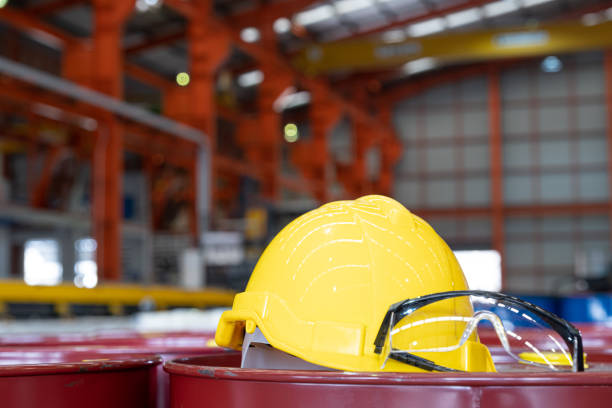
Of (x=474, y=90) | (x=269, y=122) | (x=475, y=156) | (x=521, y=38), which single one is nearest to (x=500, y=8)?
(x=521, y=38)

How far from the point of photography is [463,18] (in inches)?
882

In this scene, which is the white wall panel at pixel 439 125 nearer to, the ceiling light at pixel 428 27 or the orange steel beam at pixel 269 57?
the orange steel beam at pixel 269 57

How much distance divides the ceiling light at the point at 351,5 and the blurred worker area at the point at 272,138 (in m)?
0.11

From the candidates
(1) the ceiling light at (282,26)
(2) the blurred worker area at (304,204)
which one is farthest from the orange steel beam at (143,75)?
(1) the ceiling light at (282,26)

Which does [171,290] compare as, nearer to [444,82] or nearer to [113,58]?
[113,58]

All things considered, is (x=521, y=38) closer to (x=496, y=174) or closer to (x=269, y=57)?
(x=269, y=57)

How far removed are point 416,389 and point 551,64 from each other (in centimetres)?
2516

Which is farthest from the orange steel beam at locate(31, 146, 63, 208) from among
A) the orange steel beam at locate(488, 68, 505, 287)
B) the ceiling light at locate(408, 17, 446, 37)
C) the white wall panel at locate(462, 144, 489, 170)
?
the orange steel beam at locate(488, 68, 505, 287)

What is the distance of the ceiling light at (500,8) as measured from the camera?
70.8 feet

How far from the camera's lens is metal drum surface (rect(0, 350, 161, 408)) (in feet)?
4.38

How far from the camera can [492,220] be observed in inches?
1002

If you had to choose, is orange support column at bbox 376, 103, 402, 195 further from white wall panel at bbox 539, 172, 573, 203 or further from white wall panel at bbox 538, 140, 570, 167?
white wall panel at bbox 539, 172, 573, 203

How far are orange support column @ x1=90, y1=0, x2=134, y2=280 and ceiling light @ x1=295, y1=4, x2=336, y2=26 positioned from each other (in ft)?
26.3

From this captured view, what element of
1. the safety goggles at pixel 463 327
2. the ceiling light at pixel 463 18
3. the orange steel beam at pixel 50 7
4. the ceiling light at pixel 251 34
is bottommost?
the safety goggles at pixel 463 327
